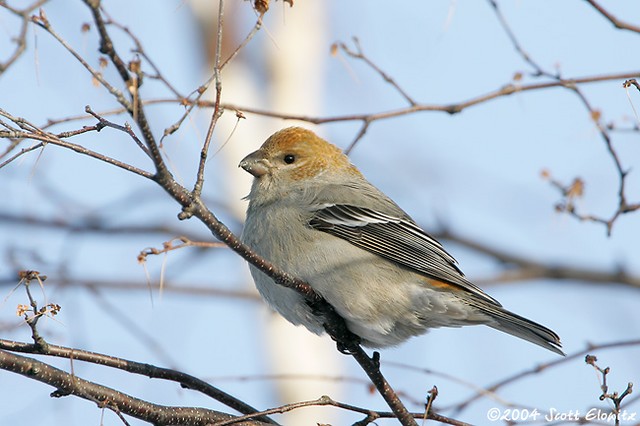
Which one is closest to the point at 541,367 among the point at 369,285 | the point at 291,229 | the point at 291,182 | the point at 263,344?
the point at 369,285

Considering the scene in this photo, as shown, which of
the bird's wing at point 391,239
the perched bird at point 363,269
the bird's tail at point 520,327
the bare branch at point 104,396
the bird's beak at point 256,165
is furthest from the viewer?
the bird's beak at point 256,165

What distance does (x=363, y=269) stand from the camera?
4.66m

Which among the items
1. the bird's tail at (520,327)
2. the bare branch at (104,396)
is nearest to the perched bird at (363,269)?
the bird's tail at (520,327)

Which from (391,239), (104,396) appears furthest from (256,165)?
(104,396)

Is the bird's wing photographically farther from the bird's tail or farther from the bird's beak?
the bird's beak

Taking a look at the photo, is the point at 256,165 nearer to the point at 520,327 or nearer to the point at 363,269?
the point at 363,269

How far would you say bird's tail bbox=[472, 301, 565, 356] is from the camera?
14.2 feet

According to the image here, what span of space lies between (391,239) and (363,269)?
0.37m

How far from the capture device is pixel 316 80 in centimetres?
1024

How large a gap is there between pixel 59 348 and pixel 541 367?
2.68 metres

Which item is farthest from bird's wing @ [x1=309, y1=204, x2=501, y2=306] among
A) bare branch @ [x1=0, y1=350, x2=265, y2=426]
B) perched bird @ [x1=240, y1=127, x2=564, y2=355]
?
bare branch @ [x1=0, y1=350, x2=265, y2=426]

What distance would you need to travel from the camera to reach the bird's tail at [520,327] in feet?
14.2

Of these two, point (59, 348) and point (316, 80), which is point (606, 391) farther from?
point (316, 80)

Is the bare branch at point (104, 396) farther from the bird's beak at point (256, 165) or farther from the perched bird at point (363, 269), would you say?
the bird's beak at point (256, 165)
